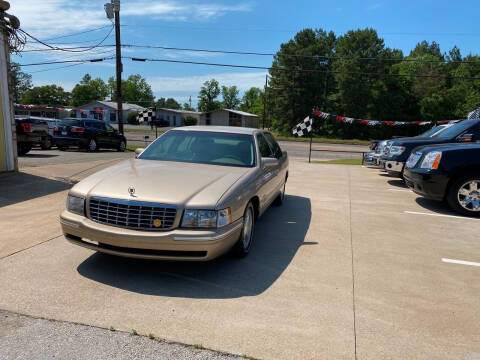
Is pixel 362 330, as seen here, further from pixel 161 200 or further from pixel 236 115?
pixel 236 115

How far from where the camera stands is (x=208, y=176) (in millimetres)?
4152

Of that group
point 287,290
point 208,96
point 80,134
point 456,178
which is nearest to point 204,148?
point 287,290

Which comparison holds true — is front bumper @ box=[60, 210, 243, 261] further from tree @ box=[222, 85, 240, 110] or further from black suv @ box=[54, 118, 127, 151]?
tree @ box=[222, 85, 240, 110]

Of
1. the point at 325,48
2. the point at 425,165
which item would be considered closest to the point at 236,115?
the point at 325,48

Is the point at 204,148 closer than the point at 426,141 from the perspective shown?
Yes

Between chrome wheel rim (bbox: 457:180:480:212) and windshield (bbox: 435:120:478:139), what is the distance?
242 centimetres

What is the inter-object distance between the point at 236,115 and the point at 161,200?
207 ft

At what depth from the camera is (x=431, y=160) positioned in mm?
6660

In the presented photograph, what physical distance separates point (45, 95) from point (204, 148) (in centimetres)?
11026

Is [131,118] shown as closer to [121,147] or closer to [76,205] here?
[121,147]

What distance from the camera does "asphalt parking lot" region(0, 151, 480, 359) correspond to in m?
2.70

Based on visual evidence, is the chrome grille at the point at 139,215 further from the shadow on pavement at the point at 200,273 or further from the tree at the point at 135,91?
the tree at the point at 135,91

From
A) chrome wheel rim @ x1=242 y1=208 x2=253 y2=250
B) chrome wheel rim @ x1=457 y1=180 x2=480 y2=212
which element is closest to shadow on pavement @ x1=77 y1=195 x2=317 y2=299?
chrome wheel rim @ x1=242 y1=208 x2=253 y2=250

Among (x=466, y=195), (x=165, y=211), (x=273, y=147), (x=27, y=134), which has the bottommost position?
(x=466, y=195)
